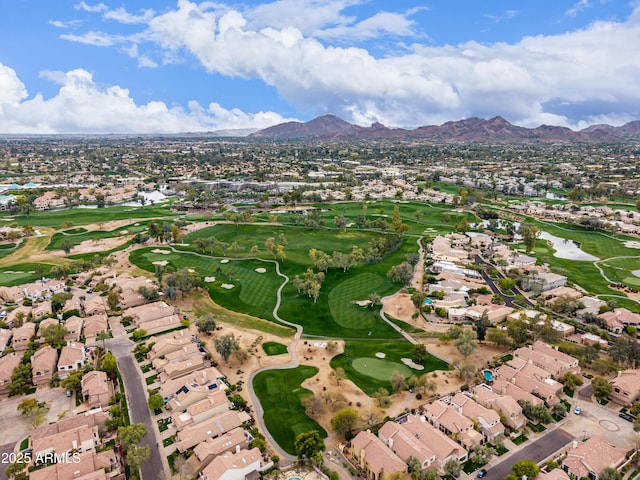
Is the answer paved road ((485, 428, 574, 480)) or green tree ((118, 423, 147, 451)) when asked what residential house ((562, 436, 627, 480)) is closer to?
paved road ((485, 428, 574, 480))

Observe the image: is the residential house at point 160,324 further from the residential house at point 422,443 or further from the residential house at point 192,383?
the residential house at point 422,443

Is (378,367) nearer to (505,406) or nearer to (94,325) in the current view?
(505,406)

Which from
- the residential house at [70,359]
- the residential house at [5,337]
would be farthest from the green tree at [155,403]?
the residential house at [5,337]

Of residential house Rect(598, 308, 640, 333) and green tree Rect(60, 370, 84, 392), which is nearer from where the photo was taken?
green tree Rect(60, 370, 84, 392)

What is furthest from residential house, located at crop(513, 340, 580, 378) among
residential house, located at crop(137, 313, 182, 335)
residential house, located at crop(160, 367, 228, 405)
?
residential house, located at crop(137, 313, 182, 335)

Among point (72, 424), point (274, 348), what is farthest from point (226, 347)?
point (72, 424)
